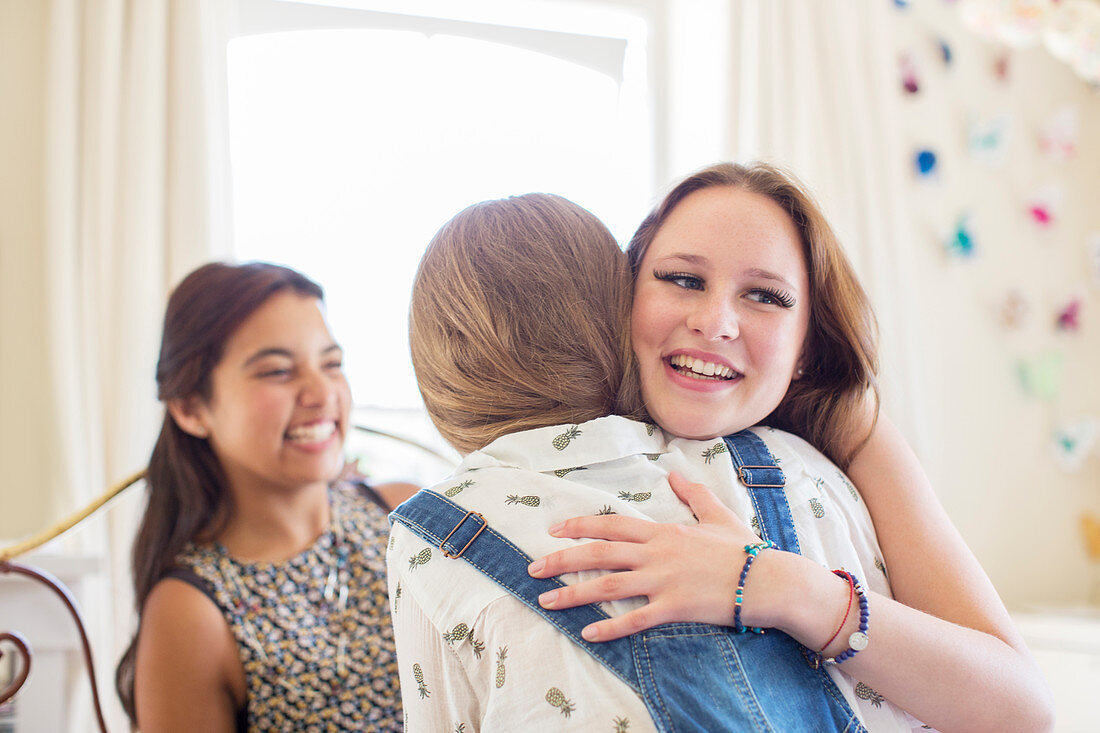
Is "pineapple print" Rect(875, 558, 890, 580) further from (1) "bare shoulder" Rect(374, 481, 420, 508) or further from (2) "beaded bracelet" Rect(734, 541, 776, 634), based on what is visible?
(1) "bare shoulder" Rect(374, 481, 420, 508)

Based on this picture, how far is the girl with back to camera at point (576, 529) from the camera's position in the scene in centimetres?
83

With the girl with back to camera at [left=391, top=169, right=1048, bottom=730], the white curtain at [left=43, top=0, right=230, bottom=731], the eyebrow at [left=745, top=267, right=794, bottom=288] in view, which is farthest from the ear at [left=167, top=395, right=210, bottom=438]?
the eyebrow at [left=745, top=267, right=794, bottom=288]

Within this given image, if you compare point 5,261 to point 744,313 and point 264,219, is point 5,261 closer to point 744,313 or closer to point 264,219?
point 264,219

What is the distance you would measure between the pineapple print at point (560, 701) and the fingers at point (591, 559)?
0.35 ft

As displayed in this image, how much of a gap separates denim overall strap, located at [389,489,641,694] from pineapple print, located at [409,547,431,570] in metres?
0.01

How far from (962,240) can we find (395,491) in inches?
91.1

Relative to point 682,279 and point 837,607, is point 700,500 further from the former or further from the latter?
point 682,279

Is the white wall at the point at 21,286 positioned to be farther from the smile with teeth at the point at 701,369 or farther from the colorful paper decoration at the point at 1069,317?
the colorful paper decoration at the point at 1069,317

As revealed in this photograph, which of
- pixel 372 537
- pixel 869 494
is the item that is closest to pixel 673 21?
pixel 372 537

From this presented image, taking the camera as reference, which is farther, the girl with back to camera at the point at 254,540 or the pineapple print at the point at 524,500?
the girl with back to camera at the point at 254,540

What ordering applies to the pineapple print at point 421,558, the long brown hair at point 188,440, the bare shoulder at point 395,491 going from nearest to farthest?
the pineapple print at point 421,558 < the long brown hair at point 188,440 < the bare shoulder at point 395,491

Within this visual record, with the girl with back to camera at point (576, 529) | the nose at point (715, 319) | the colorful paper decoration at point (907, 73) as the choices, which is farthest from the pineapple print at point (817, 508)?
the colorful paper decoration at point (907, 73)

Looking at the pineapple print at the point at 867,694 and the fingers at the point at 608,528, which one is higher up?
the fingers at the point at 608,528

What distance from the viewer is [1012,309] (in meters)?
3.19
